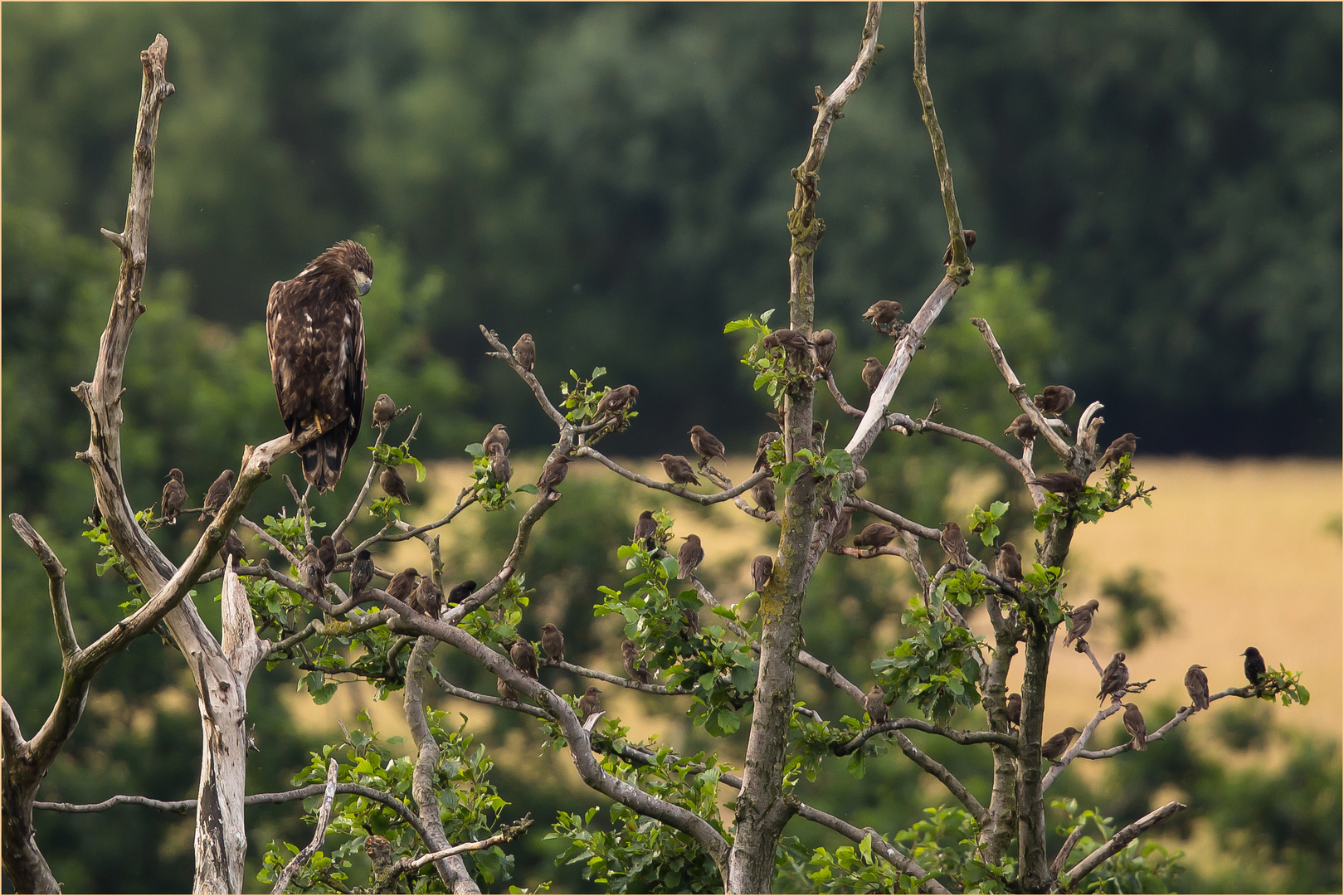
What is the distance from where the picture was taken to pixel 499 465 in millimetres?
3918

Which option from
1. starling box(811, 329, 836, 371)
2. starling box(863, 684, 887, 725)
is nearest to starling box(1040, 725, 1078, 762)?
starling box(863, 684, 887, 725)

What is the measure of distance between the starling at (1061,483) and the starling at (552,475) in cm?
135

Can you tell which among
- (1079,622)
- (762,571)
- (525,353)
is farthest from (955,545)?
(525,353)

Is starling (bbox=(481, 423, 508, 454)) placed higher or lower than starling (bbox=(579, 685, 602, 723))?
higher

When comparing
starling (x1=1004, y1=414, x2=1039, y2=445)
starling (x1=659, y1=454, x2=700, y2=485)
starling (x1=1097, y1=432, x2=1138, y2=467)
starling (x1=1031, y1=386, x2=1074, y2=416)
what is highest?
starling (x1=1031, y1=386, x2=1074, y2=416)

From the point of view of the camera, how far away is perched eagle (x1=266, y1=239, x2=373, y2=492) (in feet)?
18.2

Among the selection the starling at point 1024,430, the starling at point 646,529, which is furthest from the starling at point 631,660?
the starling at point 1024,430

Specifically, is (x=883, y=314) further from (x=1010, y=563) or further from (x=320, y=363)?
(x=320, y=363)

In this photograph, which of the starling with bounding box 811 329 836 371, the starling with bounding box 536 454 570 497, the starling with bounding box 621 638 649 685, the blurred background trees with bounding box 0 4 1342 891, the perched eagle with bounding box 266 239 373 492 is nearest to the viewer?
the starling with bounding box 811 329 836 371

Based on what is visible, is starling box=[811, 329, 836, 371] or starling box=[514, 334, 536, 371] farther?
starling box=[514, 334, 536, 371]

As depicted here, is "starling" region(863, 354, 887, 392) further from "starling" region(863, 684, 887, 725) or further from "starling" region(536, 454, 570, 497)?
"starling" region(536, 454, 570, 497)

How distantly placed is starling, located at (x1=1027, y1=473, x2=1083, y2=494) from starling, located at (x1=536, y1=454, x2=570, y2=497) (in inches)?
53.1

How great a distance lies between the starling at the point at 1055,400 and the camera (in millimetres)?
4250

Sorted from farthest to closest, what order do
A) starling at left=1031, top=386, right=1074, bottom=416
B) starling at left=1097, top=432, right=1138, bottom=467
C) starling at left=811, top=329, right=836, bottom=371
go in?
starling at left=1031, top=386, right=1074, bottom=416 < starling at left=1097, top=432, right=1138, bottom=467 < starling at left=811, top=329, right=836, bottom=371
